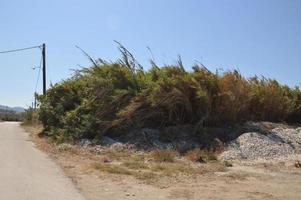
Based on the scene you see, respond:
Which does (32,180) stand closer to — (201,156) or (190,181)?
(190,181)

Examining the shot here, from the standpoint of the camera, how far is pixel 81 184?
1172 centimetres

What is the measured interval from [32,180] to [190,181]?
404 centimetres

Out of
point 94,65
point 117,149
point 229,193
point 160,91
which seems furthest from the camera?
point 94,65

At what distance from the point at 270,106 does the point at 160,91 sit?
248 inches

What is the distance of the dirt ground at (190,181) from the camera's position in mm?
10414

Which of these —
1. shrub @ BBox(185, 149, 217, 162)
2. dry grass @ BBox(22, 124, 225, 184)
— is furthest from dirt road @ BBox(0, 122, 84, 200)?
shrub @ BBox(185, 149, 217, 162)

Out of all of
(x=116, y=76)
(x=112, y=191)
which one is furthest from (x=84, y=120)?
(x=112, y=191)

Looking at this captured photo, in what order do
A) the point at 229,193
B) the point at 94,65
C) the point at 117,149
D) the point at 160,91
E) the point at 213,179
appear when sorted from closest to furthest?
the point at 229,193 → the point at 213,179 → the point at 117,149 → the point at 160,91 → the point at 94,65

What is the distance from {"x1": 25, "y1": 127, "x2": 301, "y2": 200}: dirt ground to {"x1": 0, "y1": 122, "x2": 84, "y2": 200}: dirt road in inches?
14.7

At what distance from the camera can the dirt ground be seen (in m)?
10.4

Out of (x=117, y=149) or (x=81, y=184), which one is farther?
(x=117, y=149)

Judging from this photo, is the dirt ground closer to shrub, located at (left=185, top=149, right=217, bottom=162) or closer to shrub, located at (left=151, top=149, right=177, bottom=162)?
shrub, located at (left=185, top=149, right=217, bottom=162)

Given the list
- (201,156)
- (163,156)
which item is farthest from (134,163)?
(201,156)

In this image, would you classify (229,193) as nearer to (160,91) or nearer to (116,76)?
(160,91)
